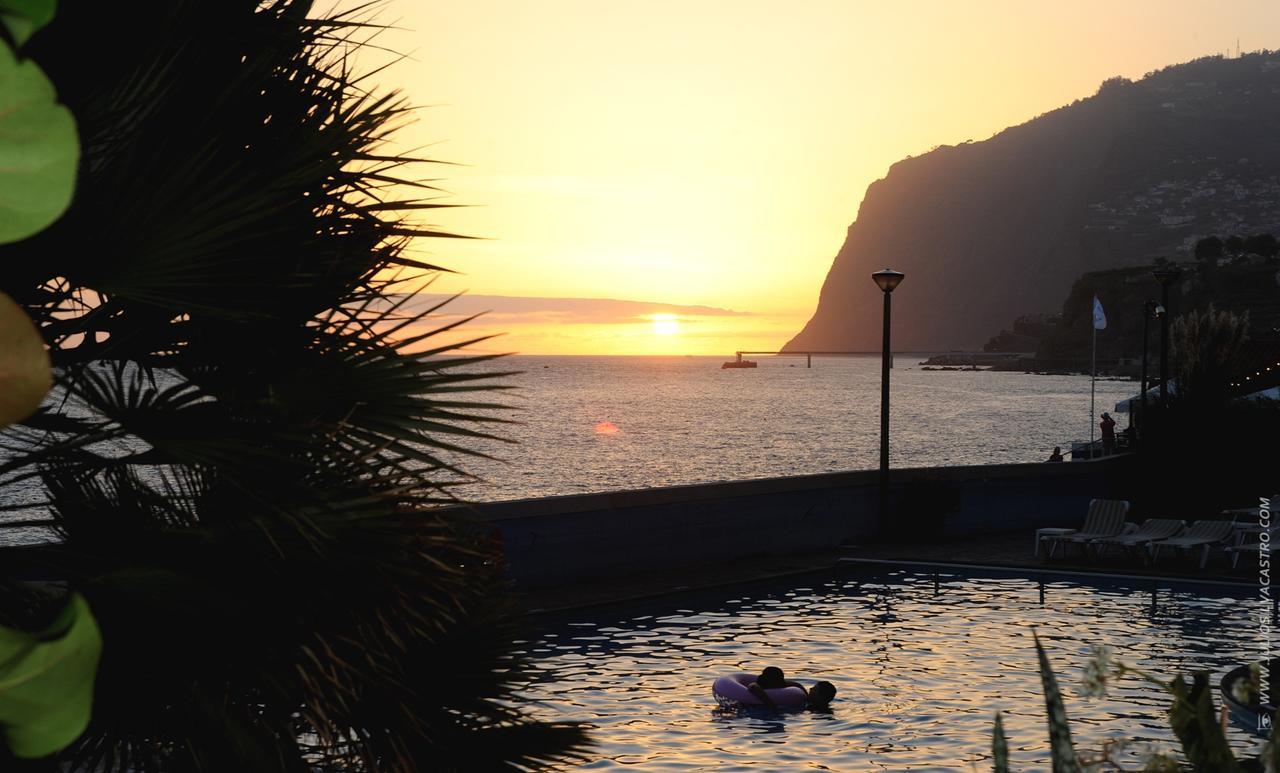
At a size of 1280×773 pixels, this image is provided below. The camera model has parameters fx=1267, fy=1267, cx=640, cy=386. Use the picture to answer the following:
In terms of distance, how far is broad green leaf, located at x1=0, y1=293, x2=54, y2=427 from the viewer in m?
0.71

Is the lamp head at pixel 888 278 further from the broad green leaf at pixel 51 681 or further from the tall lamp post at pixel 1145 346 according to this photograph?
the broad green leaf at pixel 51 681

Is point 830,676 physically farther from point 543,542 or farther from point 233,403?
point 233,403

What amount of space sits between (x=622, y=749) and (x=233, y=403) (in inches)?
325

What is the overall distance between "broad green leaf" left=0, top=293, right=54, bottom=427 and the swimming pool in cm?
892

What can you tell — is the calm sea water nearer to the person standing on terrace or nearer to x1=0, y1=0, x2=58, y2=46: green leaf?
the person standing on terrace

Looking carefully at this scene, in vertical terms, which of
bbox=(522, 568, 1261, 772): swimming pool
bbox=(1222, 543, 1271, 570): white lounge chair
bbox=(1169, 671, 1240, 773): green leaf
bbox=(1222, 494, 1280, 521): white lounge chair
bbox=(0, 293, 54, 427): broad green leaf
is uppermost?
bbox=(0, 293, 54, 427): broad green leaf

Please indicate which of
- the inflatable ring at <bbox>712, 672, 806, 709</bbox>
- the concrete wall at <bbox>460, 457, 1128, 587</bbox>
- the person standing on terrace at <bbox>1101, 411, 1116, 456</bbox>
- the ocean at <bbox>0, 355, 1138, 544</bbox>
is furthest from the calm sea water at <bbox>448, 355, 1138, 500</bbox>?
the inflatable ring at <bbox>712, 672, 806, 709</bbox>

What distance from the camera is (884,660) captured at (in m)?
15.4

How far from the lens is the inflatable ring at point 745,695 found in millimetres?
13203

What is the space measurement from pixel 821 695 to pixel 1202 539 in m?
10.8

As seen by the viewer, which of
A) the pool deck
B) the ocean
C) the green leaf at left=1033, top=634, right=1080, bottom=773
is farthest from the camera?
the ocean

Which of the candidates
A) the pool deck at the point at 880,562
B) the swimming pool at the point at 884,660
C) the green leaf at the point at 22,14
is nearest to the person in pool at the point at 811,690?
the swimming pool at the point at 884,660

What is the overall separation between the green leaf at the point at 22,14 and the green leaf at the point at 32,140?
0.09 ft

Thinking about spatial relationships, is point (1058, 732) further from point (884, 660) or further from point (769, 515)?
point (769, 515)
